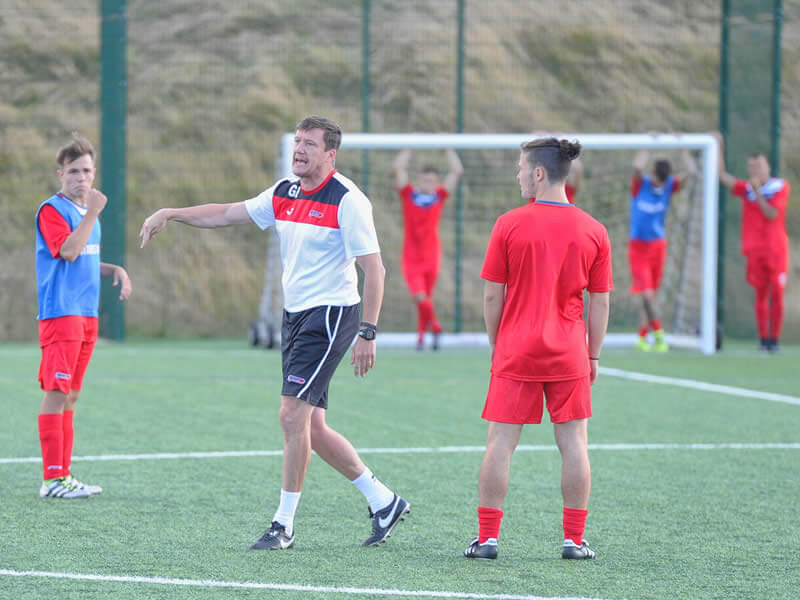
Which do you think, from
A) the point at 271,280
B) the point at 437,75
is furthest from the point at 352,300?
the point at 437,75

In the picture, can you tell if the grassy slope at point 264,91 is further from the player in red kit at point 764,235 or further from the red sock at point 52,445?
the red sock at point 52,445

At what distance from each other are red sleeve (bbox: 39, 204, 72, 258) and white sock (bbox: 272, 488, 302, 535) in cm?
189

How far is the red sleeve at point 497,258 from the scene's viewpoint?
489cm

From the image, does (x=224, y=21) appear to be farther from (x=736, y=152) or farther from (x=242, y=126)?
(x=736, y=152)

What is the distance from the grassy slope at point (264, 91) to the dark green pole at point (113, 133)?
1.22 meters

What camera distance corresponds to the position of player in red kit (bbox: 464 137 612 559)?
16.1 feet

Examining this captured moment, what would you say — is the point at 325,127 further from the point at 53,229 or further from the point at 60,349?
the point at 60,349

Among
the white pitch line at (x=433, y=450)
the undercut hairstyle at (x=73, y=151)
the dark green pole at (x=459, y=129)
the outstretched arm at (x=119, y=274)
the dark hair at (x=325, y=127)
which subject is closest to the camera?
the dark hair at (x=325, y=127)

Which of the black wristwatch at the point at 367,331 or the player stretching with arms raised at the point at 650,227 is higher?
the player stretching with arms raised at the point at 650,227

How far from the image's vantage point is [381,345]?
14.8m

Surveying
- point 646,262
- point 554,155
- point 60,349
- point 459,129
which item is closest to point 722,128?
point 646,262

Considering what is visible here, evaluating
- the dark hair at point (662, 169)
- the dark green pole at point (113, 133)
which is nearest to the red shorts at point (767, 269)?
the dark hair at point (662, 169)

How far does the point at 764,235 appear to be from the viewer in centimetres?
1409

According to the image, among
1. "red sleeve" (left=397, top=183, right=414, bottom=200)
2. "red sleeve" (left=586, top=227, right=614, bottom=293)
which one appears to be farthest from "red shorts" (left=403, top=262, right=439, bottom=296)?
"red sleeve" (left=586, top=227, right=614, bottom=293)
